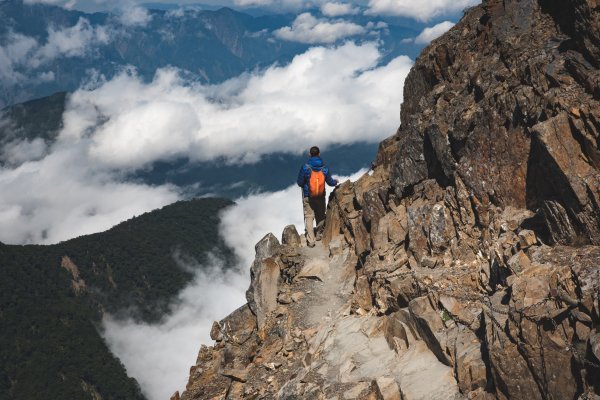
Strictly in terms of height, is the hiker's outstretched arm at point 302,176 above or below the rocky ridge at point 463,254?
above

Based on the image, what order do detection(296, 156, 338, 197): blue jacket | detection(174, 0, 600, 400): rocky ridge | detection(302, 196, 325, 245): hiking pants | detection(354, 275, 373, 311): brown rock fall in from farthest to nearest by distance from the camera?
1. detection(302, 196, 325, 245): hiking pants
2. detection(296, 156, 338, 197): blue jacket
3. detection(354, 275, 373, 311): brown rock
4. detection(174, 0, 600, 400): rocky ridge

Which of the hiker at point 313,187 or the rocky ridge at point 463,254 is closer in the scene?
the rocky ridge at point 463,254

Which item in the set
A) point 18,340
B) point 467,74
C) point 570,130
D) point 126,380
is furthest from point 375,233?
point 18,340

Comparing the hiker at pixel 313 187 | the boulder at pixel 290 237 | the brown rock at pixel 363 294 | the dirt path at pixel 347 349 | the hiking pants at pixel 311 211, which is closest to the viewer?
the dirt path at pixel 347 349

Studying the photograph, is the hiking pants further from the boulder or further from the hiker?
the boulder

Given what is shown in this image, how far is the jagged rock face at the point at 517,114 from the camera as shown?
1667cm

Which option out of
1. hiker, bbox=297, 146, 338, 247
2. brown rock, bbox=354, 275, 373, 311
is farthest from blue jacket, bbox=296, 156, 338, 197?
brown rock, bbox=354, 275, 373, 311

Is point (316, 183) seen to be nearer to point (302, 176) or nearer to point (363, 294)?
point (302, 176)

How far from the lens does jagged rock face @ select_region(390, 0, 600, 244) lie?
54.7ft

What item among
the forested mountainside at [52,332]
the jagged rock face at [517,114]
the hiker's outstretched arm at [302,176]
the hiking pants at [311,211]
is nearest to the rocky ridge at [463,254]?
the jagged rock face at [517,114]

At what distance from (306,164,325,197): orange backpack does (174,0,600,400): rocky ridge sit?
1.29m

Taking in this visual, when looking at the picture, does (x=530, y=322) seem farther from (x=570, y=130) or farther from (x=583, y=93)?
(x=583, y=93)

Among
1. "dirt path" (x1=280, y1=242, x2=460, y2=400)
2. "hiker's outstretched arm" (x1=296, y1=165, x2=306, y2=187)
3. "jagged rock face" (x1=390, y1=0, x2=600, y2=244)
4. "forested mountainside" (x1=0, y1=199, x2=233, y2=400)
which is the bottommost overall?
"dirt path" (x1=280, y1=242, x2=460, y2=400)

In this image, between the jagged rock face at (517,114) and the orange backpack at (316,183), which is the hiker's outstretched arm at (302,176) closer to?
the orange backpack at (316,183)
